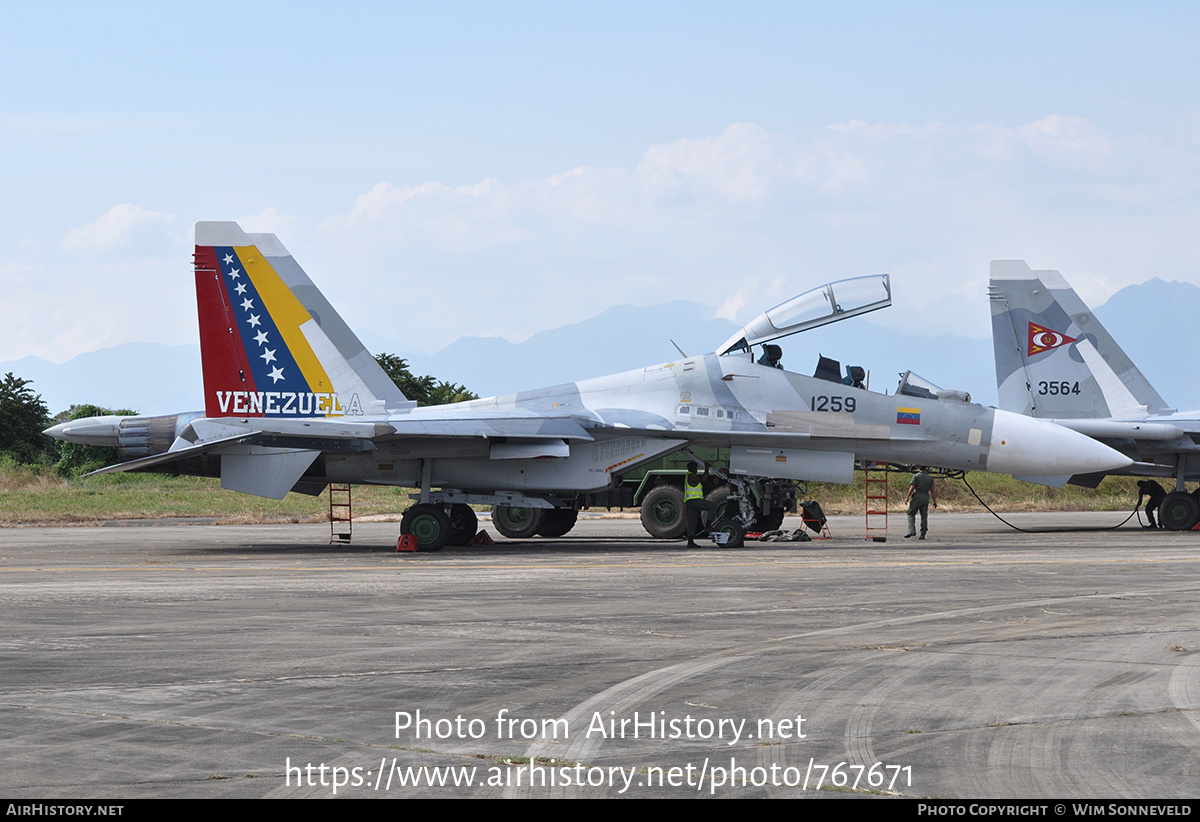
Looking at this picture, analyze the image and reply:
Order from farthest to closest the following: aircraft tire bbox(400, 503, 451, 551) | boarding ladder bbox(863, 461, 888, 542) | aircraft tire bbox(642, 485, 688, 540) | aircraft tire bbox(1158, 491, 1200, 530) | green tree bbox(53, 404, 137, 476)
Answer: green tree bbox(53, 404, 137, 476) < aircraft tire bbox(1158, 491, 1200, 530) < aircraft tire bbox(642, 485, 688, 540) < boarding ladder bbox(863, 461, 888, 542) < aircraft tire bbox(400, 503, 451, 551)

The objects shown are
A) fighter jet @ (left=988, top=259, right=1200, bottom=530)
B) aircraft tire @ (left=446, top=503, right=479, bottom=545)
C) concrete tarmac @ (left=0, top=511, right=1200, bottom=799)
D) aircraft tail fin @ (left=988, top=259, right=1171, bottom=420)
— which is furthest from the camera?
aircraft tail fin @ (left=988, top=259, right=1171, bottom=420)

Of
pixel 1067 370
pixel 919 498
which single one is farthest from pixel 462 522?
pixel 1067 370

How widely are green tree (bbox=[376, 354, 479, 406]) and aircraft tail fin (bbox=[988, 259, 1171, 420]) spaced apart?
27210 mm

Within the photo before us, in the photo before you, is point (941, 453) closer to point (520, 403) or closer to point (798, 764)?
point (520, 403)

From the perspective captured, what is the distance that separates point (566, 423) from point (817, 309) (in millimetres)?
4265

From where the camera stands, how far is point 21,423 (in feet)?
164

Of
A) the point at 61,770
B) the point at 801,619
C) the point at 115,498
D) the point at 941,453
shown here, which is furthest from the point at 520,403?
the point at 115,498

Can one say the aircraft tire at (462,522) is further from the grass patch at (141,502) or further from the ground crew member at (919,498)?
the grass patch at (141,502)

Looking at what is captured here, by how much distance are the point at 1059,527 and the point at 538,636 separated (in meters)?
19.2

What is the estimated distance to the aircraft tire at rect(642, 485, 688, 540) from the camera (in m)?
20.0

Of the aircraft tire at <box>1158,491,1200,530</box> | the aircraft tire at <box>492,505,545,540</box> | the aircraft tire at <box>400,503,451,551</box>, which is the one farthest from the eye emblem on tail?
the aircraft tire at <box>400,503,451,551</box>

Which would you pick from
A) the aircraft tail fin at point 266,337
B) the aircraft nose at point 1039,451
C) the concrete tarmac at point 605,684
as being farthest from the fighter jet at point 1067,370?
the aircraft tail fin at point 266,337

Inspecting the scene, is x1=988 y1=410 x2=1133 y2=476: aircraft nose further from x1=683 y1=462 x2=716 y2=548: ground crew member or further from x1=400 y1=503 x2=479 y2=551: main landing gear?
x1=400 y1=503 x2=479 y2=551: main landing gear

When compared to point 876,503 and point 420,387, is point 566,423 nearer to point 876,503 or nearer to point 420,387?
point 876,503
